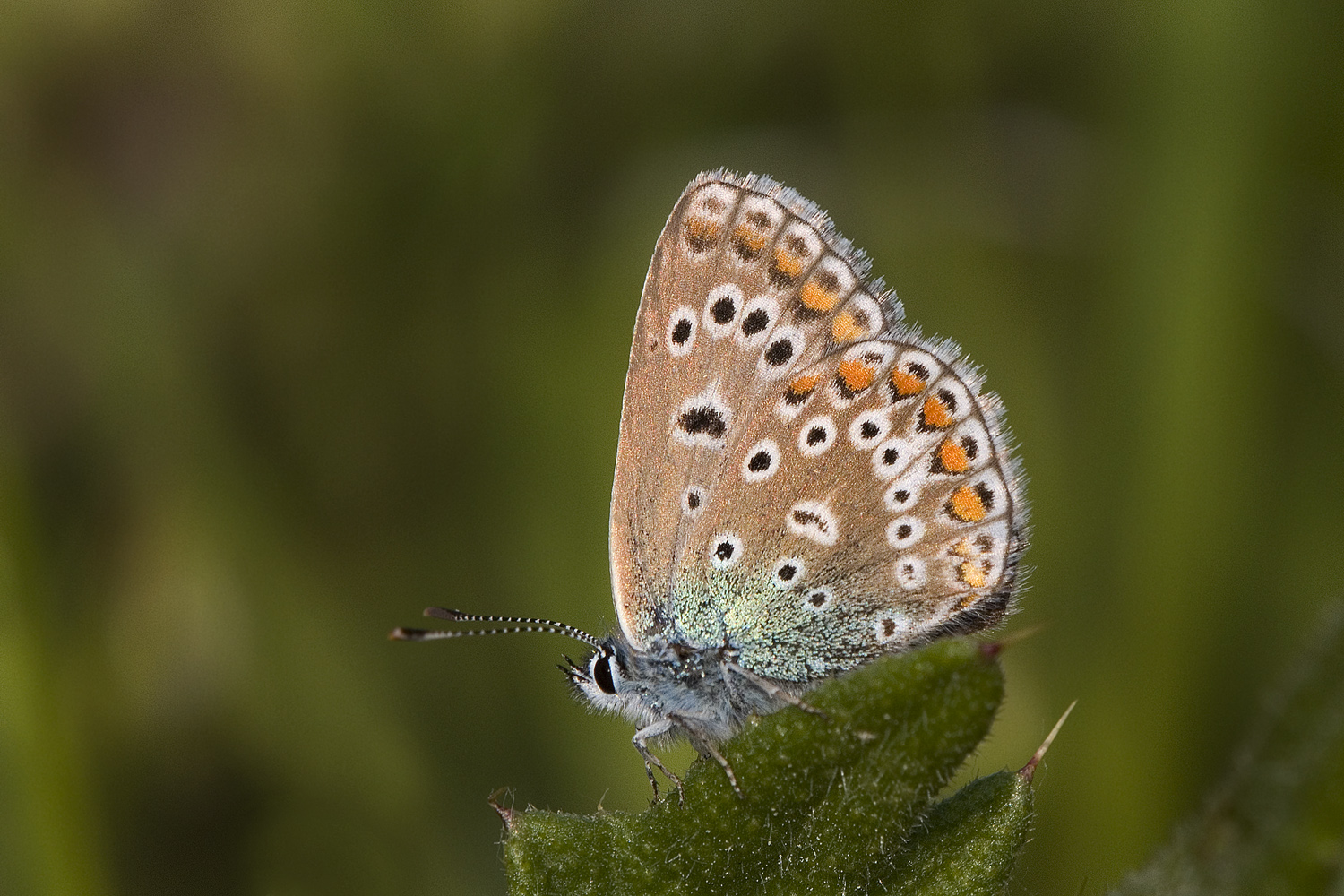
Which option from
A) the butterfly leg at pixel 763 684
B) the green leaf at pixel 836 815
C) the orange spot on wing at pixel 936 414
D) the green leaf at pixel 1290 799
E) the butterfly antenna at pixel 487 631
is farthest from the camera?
the orange spot on wing at pixel 936 414

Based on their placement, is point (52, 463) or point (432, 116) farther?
point (432, 116)

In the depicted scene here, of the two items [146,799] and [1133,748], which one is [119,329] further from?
[1133,748]

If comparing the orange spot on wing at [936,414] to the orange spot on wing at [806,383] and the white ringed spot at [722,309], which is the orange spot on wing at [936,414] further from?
the white ringed spot at [722,309]

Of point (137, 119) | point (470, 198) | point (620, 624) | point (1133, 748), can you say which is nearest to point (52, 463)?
point (137, 119)

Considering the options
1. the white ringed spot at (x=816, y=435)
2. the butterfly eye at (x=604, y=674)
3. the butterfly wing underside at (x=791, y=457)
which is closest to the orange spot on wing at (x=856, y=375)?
the butterfly wing underside at (x=791, y=457)

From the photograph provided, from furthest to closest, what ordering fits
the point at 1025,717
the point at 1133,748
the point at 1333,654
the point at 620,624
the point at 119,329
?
the point at 119,329 < the point at 1025,717 < the point at 1133,748 < the point at 620,624 < the point at 1333,654

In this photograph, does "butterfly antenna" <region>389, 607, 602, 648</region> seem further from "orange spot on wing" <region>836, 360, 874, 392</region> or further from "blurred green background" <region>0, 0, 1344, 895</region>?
"orange spot on wing" <region>836, 360, 874, 392</region>

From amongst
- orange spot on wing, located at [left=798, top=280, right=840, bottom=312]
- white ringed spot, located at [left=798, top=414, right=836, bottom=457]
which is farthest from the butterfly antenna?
orange spot on wing, located at [left=798, top=280, right=840, bottom=312]

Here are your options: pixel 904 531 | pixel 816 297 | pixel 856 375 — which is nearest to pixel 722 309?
pixel 816 297
